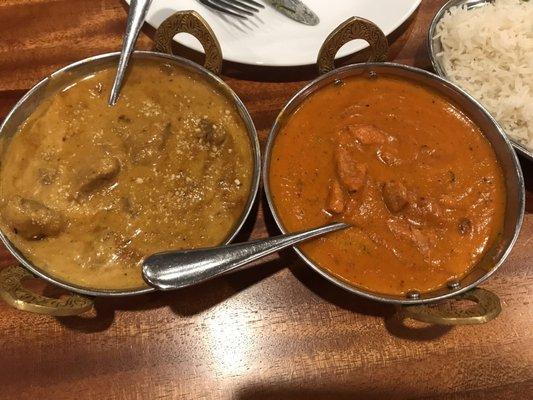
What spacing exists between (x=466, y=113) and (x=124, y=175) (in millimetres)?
1226

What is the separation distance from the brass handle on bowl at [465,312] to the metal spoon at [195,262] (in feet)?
1.48

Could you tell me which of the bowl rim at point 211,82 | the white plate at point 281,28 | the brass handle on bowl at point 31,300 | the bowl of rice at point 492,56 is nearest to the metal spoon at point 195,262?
the bowl rim at point 211,82

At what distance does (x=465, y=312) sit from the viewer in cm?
139

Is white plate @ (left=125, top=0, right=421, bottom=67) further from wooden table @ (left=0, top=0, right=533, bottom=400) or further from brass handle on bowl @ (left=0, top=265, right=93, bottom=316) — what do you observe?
brass handle on bowl @ (left=0, top=265, right=93, bottom=316)

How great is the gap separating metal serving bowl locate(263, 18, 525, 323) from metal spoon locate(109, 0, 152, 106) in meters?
0.59

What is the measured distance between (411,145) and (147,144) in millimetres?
895

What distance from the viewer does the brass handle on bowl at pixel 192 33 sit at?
1573 mm

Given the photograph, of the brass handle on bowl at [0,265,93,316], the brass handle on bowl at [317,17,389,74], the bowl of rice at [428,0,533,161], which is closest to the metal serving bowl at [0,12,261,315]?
the brass handle on bowl at [0,265,93,316]

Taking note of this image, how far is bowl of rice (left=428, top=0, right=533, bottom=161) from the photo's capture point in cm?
183

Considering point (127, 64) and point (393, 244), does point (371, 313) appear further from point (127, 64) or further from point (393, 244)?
point (127, 64)

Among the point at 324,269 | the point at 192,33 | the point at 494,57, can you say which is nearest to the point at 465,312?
the point at 324,269

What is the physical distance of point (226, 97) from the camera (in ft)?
5.49

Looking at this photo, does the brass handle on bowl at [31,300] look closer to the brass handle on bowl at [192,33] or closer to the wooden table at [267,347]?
the wooden table at [267,347]

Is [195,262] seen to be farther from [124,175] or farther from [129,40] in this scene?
[129,40]
